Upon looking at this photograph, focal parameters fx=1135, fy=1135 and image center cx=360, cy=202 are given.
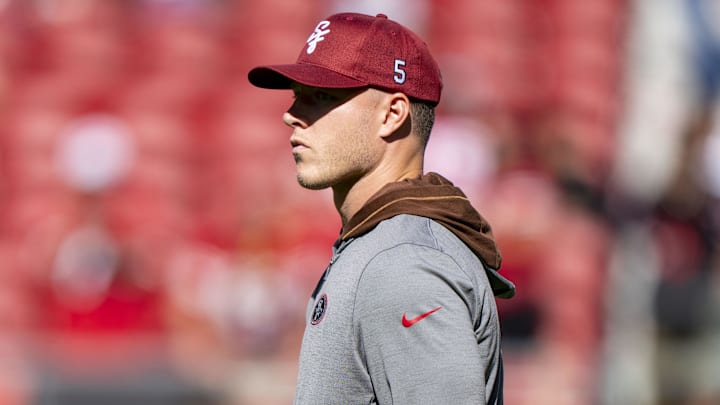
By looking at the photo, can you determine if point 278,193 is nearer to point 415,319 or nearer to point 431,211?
point 431,211

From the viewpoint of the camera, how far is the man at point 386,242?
6.58ft

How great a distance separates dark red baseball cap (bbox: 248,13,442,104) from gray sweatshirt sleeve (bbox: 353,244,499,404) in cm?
38

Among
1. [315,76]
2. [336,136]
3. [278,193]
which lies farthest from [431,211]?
[278,193]

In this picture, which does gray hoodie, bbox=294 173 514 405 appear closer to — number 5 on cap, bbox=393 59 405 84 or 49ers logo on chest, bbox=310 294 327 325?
49ers logo on chest, bbox=310 294 327 325

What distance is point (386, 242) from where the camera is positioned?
2.15m

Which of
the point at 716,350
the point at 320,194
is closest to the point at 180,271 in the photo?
the point at 320,194

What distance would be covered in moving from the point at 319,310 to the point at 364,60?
0.50 meters

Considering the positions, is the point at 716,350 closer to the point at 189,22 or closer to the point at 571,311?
the point at 571,311

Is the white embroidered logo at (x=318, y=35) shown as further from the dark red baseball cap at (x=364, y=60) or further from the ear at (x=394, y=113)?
the ear at (x=394, y=113)

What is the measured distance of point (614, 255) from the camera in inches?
321

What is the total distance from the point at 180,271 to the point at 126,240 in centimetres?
44

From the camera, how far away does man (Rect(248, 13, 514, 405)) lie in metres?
2.01

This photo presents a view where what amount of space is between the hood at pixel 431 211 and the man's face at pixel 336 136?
0.09 meters

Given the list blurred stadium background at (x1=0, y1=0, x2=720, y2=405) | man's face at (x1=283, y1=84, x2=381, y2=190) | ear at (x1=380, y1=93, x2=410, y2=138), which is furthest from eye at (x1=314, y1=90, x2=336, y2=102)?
blurred stadium background at (x1=0, y1=0, x2=720, y2=405)
